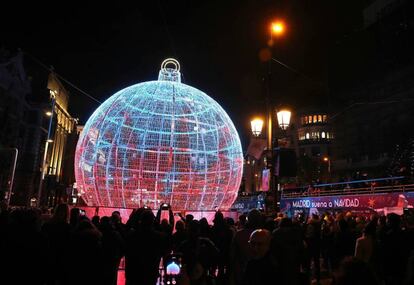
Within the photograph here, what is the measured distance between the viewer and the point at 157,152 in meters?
13.0

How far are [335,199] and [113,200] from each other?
13174mm

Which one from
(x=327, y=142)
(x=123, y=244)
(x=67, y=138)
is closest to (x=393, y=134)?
(x=327, y=142)

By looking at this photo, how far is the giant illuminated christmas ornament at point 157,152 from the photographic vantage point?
13.0m

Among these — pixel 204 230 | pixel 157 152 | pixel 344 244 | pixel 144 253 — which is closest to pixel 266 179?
pixel 157 152

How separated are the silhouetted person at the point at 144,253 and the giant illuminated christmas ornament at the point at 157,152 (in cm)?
761

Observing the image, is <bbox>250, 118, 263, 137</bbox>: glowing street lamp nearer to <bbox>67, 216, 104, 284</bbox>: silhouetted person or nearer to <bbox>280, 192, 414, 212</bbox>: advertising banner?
<bbox>280, 192, 414, 212</bbox>: advertising banner

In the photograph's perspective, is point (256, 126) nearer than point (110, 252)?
No

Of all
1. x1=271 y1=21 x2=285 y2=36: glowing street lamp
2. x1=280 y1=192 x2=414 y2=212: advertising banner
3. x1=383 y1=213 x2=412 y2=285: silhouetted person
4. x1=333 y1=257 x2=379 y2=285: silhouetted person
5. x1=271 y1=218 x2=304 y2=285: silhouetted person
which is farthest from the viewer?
x1=280 y1=192 x2=414 y2=212: advertising banner

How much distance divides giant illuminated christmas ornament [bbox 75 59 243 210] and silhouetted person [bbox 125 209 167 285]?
7.61 metres

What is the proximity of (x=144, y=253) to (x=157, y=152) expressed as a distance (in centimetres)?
791

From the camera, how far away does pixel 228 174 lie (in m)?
14.1

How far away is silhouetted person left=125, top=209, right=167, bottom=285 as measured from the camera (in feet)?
17.2

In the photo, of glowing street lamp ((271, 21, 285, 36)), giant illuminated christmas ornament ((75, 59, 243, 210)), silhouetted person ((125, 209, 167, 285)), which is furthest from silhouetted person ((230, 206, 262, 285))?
glowing street lamp ((271, 21, 285, 36))

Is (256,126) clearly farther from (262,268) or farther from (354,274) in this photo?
(354,274)
